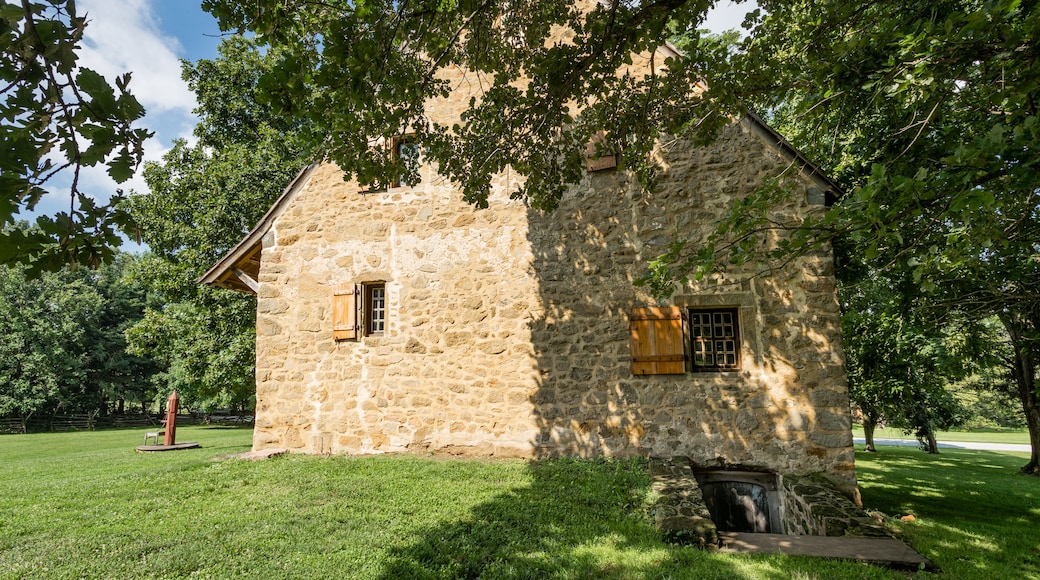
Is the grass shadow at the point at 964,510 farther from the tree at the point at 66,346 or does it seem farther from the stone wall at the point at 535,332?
the tree at the point at 66,346

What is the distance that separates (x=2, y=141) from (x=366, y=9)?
233 cm

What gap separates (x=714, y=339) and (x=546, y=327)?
8.26ft

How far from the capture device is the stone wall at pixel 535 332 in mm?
6637

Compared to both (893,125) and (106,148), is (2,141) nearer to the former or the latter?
(106,148)

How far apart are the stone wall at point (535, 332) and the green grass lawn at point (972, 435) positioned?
2976cm

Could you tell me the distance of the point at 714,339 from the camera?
7.06 meters

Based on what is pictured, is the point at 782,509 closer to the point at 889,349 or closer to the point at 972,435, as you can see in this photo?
the point at 889,349

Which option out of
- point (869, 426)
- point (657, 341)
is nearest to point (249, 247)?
point (657, 341)

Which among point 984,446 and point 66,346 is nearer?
point 984,446

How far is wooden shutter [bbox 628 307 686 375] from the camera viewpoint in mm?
6941

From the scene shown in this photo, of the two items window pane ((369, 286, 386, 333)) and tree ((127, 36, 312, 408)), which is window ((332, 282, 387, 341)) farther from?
tree ((127, 36, 312, 408))

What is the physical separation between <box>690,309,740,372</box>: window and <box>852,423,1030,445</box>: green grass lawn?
97.9 ft

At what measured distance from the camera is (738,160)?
7164 millimetres

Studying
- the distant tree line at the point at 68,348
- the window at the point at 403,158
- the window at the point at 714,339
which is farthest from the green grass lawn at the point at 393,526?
the distant tree line at the point at 68,348
